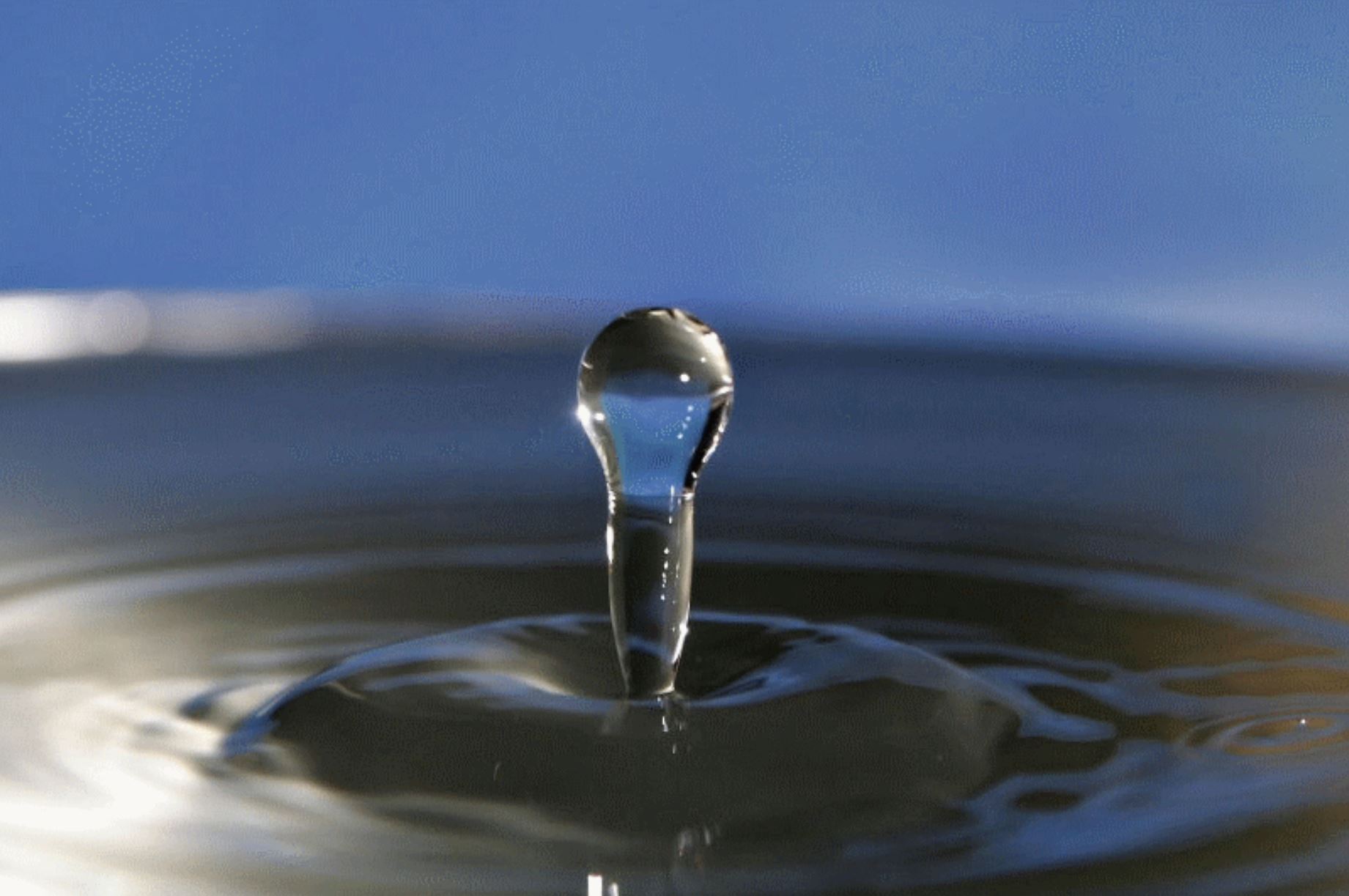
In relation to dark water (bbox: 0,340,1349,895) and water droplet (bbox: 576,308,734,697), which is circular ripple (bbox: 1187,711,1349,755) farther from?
water droplet (bbox: 576,308,734,697)

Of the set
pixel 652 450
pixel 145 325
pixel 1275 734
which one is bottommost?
pixel 1275 734

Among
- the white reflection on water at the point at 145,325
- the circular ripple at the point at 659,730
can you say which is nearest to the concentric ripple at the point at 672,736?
the circular ripple at the point at 659,730

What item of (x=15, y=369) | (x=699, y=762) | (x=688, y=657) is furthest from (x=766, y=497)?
(x=15, y=369)

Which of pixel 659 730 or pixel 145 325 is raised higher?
pixel 145 325

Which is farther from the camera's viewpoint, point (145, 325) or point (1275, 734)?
point (145, 325)

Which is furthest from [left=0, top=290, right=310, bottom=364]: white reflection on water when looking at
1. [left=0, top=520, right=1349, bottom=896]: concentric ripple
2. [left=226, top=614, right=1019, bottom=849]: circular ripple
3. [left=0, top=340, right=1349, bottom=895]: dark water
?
[left=226, top=614, right=1019, bottom=849]: circular ripple

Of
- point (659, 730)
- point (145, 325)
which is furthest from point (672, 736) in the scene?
point (145, 325)

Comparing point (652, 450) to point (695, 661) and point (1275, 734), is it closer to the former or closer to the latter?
point (695, 661)
